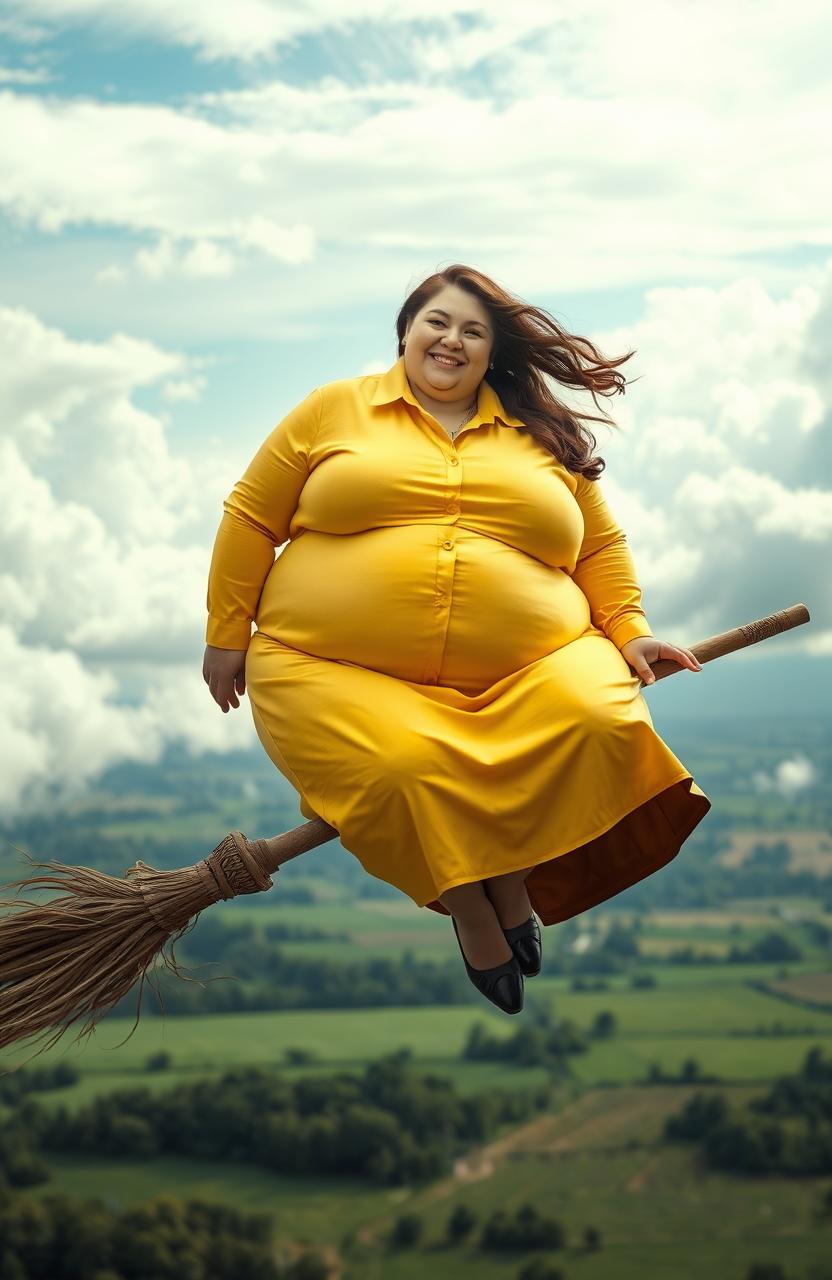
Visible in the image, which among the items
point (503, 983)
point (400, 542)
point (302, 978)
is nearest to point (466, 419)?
point (400, 542)

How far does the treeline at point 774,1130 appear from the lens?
280 feet

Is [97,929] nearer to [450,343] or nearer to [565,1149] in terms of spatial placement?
[450,343]

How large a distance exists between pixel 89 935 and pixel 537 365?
1916 mm

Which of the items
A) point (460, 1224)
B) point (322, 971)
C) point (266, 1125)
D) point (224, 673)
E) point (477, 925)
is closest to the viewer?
point (477, 925)

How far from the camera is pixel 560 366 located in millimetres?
4145

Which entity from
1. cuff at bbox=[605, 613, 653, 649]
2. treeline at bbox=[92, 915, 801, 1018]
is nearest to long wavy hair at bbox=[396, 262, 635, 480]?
cuff at bbox=[605, 613, 653, 649]

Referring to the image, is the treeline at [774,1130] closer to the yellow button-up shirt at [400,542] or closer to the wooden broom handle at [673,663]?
the wooden broom handle at [673,663]

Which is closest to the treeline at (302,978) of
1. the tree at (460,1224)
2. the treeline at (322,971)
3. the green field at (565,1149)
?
the treeline at (322,971)

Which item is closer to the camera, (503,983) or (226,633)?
(503,983)

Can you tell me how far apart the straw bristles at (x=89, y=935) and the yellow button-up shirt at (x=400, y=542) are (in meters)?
0.63

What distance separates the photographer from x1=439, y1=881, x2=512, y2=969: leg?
12.3 feet

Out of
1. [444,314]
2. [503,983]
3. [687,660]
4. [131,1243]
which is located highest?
[444,314]

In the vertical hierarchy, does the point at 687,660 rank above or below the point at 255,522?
below

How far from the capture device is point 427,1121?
93250mm
